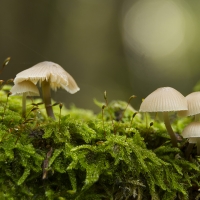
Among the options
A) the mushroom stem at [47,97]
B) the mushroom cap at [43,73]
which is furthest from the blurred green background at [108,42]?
the mushroom cap at [43,73]

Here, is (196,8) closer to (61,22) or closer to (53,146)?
(61,22)

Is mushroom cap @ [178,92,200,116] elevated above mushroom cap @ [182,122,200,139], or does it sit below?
above

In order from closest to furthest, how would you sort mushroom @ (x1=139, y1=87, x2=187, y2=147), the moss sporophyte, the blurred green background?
the moss sporophyte
mushroom @ (x1=139, y1=87, x2=187, y2=147)
the blurred green background

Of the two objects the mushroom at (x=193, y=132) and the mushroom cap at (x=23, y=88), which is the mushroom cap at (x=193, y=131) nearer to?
the mushroom at (x=193, y=132)

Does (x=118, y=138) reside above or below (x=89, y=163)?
above

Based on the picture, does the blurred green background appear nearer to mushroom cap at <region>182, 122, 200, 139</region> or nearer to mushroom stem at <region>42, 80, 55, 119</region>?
mushroom stem at <region>42, 80, 55, 119</region>

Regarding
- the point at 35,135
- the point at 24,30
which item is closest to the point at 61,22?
the point at 24,30

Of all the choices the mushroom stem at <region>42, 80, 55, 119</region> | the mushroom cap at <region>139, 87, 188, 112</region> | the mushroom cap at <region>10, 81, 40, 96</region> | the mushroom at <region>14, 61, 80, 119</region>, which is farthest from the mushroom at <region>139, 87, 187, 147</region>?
the mushroom cap at <region>10, 81, 40, 96</region>
